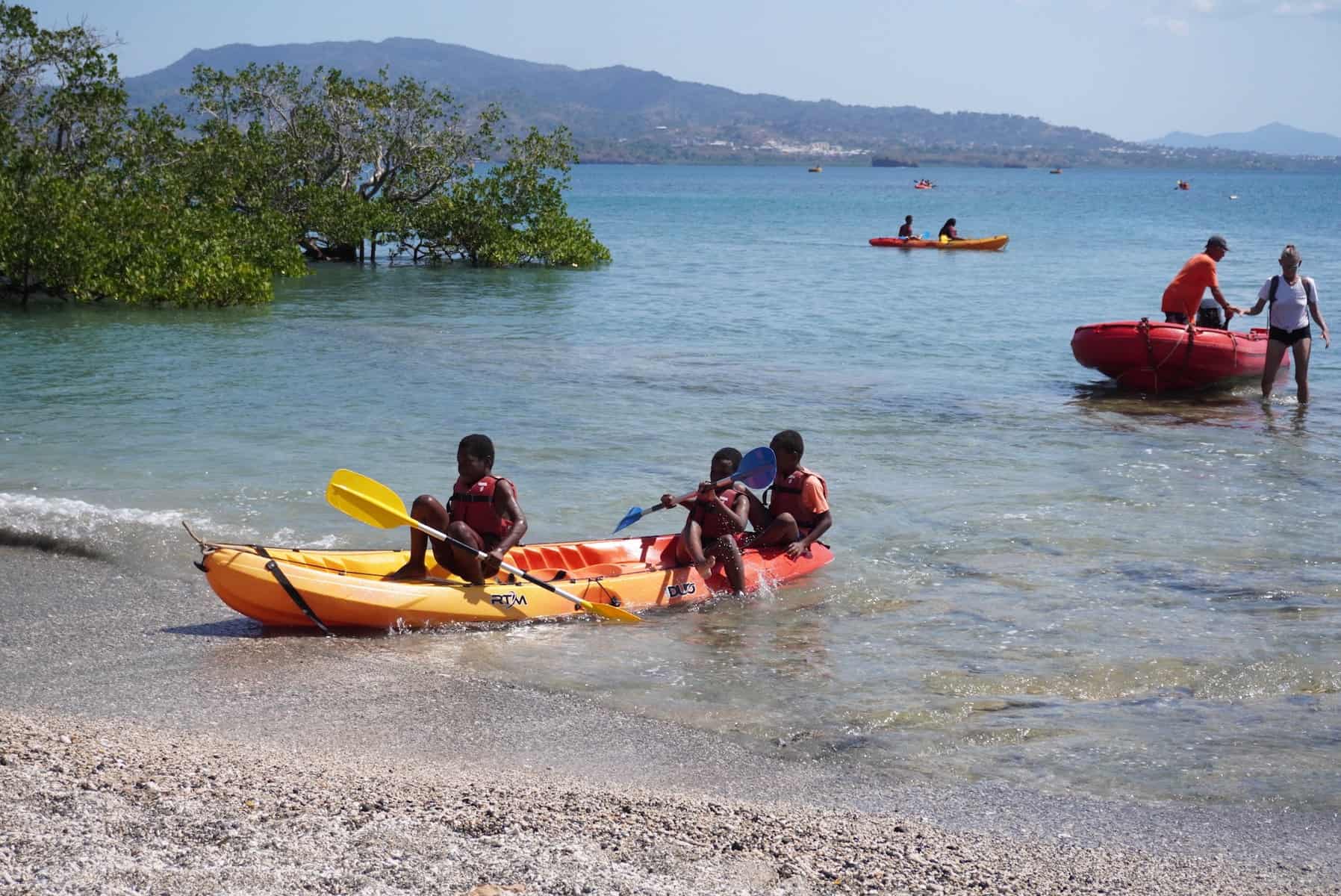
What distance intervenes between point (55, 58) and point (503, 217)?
12210mm

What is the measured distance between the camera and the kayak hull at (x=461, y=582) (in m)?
7.85

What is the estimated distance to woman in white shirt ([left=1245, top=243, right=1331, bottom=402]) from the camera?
1535 cm

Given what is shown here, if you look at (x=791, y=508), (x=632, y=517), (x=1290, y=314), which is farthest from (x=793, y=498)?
(x=1290, y=314)

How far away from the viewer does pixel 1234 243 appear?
51812 mm

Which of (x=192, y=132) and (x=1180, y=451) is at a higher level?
(x=192, y=132)

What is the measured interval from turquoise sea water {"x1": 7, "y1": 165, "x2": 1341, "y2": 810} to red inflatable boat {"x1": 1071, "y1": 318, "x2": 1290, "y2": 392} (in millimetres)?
Result: 344

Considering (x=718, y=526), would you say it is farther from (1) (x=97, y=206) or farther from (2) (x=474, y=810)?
(1) (x=97, y=206)

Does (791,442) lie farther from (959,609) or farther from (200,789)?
(200,789)

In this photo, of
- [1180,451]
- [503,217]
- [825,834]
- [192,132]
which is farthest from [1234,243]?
[825,834]

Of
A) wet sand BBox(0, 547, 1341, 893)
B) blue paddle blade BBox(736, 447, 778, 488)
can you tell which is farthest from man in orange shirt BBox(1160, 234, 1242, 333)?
wet sand BBox(0, 547, 1341, 893)

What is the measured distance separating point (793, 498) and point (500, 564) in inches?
97.4

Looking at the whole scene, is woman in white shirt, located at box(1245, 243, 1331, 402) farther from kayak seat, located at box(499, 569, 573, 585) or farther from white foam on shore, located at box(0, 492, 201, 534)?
white foam on shore, located at box(0, 492, 201, 534)

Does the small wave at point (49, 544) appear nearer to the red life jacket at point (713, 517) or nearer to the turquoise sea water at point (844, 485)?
the turquoise sea water at point (844, 485)

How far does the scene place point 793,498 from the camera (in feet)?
32.4
